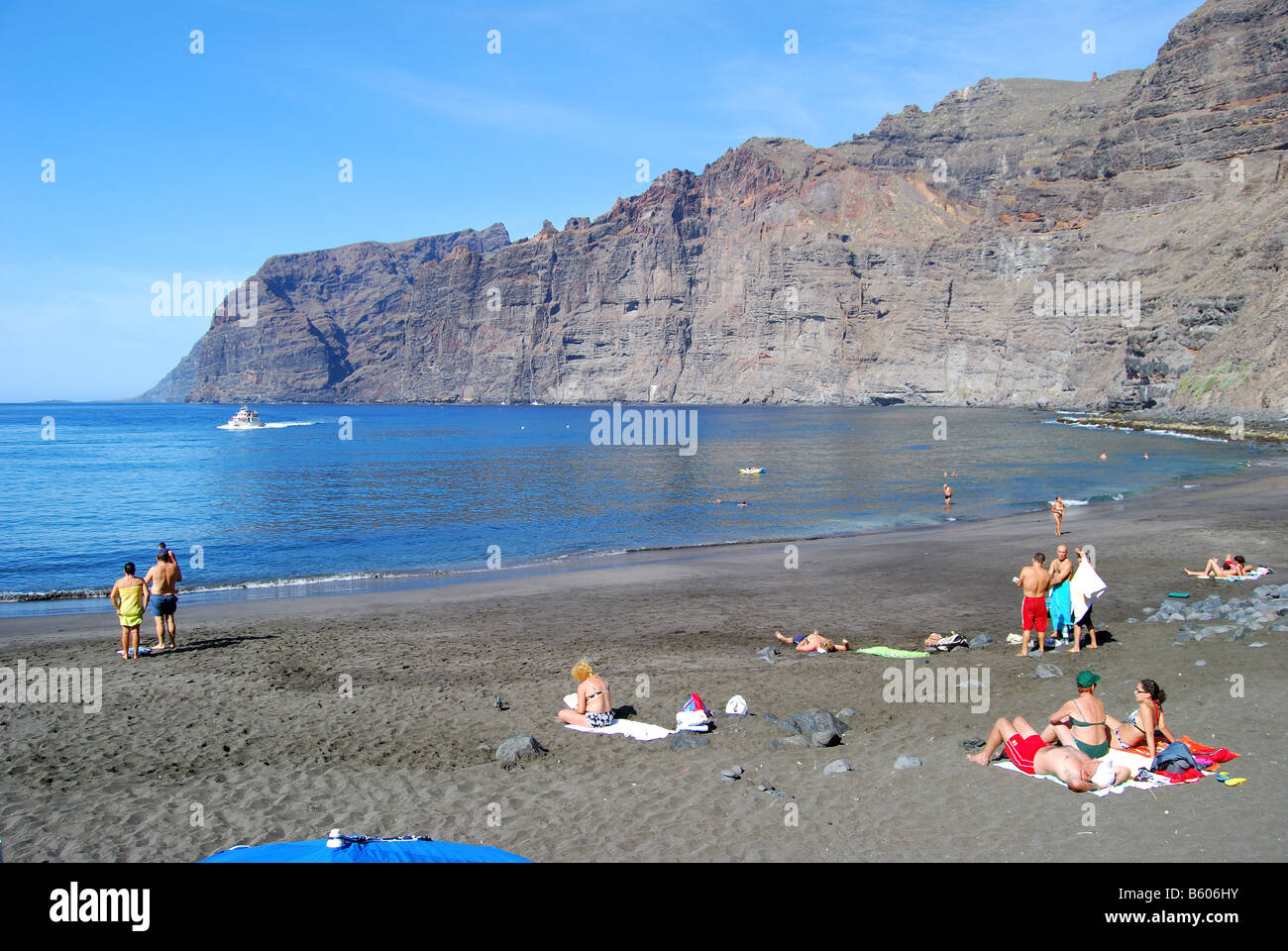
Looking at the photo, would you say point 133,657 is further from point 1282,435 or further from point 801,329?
point 801,329

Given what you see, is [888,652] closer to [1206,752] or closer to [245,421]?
[1206,752]

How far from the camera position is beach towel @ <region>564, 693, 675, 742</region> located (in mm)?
9516

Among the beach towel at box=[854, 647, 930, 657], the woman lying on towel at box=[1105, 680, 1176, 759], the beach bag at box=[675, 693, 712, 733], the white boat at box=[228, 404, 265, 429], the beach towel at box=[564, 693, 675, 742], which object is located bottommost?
the beach towel at box=[854, 647, 930, 657]

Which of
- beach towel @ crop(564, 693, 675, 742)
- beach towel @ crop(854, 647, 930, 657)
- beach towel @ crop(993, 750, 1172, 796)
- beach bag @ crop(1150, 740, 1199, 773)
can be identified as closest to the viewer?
beach towel @ crop(993, 750, 1172, 796)

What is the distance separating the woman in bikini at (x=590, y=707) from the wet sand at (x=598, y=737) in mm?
241

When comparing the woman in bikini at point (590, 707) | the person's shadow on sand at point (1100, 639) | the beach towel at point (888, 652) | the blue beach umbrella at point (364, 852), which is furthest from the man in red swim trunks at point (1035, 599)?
the blue beach umbrella at point (364, 852)

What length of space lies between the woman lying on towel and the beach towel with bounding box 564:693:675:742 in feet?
15.9

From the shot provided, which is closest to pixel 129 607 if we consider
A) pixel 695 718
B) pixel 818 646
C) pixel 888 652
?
pixel 695 718

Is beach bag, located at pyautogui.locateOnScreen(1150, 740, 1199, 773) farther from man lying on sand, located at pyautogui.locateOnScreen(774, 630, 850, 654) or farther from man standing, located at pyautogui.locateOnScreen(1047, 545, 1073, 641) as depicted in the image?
man lying on sand, located at pyautogui.locateOnScreen(774, 630, 850, 654)

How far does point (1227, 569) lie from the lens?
18.7 meters

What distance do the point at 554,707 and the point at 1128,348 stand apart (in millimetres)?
106120

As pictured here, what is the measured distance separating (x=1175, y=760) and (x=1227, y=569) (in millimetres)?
13868

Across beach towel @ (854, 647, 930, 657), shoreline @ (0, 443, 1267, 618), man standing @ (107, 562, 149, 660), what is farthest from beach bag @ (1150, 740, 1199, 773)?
shoreline @ (0, 443, 1267, 618)

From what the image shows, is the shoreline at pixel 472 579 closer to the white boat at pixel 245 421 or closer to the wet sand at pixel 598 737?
the wet sand at pixel 598 737
